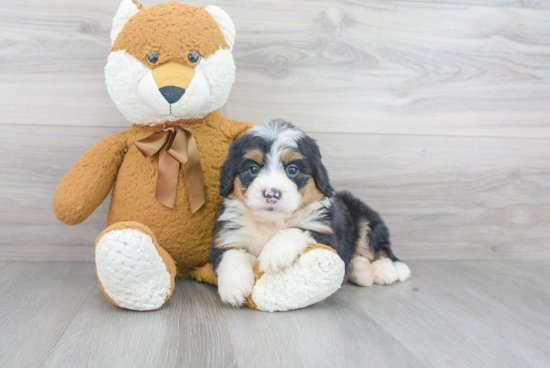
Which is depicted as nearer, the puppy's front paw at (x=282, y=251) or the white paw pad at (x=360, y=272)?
the puppy's front paw at (x=282, y=251)

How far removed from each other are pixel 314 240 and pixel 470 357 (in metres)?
0.57

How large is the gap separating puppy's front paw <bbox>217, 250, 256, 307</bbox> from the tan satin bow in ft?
0.90

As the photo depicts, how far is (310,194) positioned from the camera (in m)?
1.56

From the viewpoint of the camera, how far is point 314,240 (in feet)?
4.99

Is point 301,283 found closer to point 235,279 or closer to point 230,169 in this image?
point 235,279

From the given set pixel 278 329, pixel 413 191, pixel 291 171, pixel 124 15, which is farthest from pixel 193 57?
pixel 413 191

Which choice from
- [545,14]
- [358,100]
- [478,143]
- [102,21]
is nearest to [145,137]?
[102,21]

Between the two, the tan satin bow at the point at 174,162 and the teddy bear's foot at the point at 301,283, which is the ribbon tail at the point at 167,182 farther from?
the teddy bear's foot at the point at 301,283

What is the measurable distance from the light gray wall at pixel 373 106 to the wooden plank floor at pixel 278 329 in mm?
510

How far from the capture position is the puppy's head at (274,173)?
1436 mm

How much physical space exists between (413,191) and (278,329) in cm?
129

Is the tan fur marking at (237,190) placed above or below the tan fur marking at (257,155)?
below

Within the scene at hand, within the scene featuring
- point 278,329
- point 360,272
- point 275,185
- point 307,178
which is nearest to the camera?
point 278,329

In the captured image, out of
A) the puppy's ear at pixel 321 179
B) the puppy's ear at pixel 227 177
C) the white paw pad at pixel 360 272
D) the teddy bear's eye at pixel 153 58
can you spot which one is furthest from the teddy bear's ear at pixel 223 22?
the white paw pad at pixel 360 272
